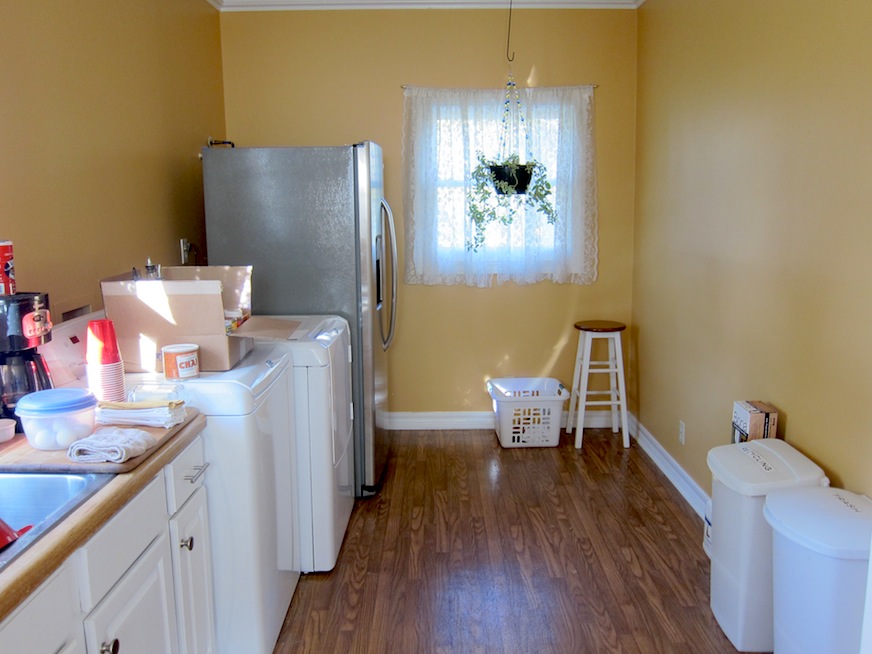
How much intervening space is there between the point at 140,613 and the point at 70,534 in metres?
0.39

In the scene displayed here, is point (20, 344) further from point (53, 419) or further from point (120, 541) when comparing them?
point (120, 541)

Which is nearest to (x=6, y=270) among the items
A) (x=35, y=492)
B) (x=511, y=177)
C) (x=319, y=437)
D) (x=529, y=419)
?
(x=35, y=492)

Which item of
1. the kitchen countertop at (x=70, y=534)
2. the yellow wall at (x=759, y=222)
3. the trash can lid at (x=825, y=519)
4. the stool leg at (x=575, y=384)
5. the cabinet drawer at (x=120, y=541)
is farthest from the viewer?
the stool leg at (x=575, y=384)

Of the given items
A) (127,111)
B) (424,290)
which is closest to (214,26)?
(127,111)

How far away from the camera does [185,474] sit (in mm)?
1745

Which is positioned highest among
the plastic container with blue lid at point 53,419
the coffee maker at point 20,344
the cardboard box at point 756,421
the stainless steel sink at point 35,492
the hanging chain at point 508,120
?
the hanging chain at point 508,120

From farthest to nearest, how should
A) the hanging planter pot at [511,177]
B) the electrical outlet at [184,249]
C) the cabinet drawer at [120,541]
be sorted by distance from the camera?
the hanging planter pot at [511,177] → the electrical outlet at [184,249] → the cabinet drawer at [120,541]

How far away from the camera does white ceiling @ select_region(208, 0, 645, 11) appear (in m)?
3.99

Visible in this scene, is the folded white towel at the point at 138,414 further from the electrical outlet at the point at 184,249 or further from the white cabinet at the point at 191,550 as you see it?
the electrical outlet at the point at 184,249

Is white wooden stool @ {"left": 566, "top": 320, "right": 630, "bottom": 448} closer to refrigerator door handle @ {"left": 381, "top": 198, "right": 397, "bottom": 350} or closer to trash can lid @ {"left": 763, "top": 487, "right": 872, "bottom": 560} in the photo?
refrigerator door handle @ {"left": 381, "top": 198, "right": 397, "bottom": 350}

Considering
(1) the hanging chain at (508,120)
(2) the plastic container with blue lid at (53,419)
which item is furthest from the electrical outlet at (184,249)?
(2) the plastic container with blue lid at (53,419)

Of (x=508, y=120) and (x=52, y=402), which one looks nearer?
(x=52, y=402)

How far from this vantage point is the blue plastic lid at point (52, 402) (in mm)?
1495

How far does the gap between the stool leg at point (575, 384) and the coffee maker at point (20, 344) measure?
3.04 m
